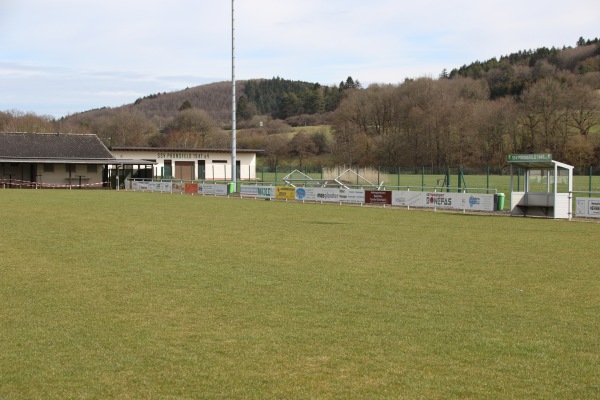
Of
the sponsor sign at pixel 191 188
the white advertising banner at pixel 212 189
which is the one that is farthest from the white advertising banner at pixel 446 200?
the sponsor sign at pixel 191 188

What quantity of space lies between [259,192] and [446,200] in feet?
51.2

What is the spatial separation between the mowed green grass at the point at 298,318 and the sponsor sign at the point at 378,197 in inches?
679

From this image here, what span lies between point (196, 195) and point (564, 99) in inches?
1876

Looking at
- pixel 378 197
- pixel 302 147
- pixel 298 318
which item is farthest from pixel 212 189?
pixel 302 147

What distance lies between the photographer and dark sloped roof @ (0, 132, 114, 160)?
214ft

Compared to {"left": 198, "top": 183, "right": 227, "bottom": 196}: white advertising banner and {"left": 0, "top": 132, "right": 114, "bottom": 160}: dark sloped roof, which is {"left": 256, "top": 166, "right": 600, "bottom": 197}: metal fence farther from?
{"left": 0, "top": 132, "right": 114, "bottom": 160}: dark sloped roof

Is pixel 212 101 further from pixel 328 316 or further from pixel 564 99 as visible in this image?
pixel 328 316

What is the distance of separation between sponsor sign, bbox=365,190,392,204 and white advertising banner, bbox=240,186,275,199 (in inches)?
325

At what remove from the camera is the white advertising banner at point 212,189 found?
4919 cm

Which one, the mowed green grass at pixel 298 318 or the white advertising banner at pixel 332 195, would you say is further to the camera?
the white advertising banner at pixel 332 195

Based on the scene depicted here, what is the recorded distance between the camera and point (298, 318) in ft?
30.6

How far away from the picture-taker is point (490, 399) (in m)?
6.13

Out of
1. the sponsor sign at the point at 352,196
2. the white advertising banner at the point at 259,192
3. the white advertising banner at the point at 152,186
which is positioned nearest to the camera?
the sponsor sign at the point at 352,196

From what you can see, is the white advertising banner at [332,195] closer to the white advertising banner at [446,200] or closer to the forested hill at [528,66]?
the white advertising banner at [446,200]
